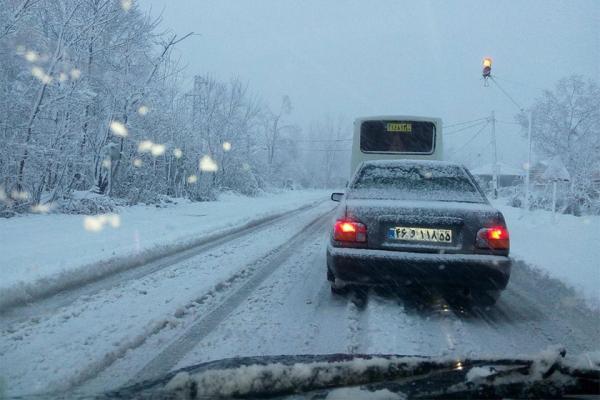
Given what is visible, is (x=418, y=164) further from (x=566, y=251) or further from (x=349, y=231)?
(x=566, y=251)

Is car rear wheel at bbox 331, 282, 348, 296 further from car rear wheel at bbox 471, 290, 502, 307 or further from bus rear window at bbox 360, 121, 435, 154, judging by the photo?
bus rear window at bbox 360, 121, 435, 154

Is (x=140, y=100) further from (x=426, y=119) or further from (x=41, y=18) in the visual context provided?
(x=426, y=119)

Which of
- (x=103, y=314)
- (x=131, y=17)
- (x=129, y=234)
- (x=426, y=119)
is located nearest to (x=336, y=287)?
(x=103, y=314)

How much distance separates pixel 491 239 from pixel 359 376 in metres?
2.61

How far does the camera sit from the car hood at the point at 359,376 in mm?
2117

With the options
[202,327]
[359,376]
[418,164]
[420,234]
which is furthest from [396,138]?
[359,376]

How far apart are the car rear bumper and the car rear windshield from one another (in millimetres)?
755

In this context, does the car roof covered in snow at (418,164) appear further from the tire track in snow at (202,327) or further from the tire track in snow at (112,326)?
the tire track in snow at (112,326)

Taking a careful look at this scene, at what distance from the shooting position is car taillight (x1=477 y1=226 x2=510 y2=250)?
430 cm

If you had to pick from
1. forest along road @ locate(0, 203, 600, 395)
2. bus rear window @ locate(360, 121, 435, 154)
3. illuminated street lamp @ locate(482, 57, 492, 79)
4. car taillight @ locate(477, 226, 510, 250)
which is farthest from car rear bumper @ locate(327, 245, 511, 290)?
illuminated street lamp @ locate(482, 57, 492, 79)

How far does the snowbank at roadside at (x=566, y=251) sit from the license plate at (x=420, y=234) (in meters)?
1.92

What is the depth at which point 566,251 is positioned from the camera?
838 centimetres

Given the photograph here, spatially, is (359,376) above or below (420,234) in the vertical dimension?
below

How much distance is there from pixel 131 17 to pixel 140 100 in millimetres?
3314
